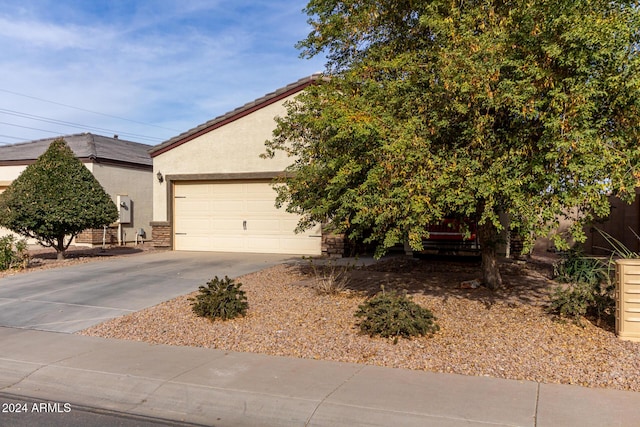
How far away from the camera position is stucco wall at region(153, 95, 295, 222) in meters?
16.4

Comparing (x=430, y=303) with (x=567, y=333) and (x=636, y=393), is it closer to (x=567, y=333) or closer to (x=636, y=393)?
(x=567, y=333)

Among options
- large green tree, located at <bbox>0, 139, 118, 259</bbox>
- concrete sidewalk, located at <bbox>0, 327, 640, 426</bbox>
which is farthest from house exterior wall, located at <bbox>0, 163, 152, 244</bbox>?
concrete sidewalk, located at <bbox>0, 327, 640, 426</bbox>

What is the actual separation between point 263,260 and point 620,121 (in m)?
10.2

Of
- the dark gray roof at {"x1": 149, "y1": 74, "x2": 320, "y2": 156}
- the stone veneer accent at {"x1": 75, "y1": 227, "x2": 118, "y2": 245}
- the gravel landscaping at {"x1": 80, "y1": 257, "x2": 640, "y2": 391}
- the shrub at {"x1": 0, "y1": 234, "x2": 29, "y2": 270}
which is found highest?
the dark gray roof at {"x1": 149, "y1": 74, "x2": 320, "y2": 156}

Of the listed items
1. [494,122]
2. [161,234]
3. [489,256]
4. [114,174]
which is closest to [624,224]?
[489,256]

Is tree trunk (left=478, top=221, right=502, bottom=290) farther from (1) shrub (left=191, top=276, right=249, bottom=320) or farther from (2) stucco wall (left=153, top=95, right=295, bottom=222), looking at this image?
(2) stucco wall (left=153, top=95, right=295, bottom=222)

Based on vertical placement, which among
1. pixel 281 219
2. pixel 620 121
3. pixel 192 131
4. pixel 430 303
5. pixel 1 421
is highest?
pixel 192 131

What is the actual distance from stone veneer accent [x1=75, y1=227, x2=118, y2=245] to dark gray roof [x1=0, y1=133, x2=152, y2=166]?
8.69 ft

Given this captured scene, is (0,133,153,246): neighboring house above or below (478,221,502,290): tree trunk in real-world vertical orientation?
above

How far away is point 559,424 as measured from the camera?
4.62 metres

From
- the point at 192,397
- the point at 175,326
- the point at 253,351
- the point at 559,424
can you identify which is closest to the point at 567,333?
the point at 559,424

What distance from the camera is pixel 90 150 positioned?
68.4ft

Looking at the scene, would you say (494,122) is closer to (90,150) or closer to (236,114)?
(236,114)

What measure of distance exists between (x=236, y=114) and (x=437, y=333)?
11.2 meters
